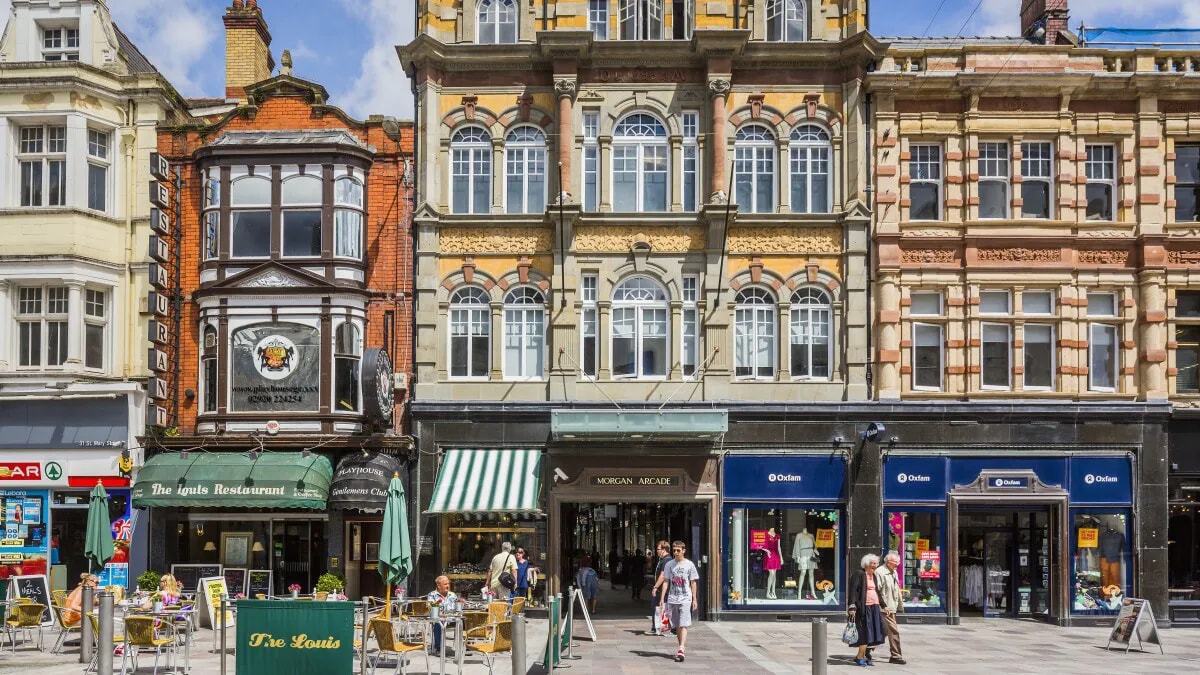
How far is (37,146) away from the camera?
26.9 m

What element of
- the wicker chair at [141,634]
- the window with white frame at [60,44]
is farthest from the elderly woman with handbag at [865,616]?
the window with white frame at [60,44]

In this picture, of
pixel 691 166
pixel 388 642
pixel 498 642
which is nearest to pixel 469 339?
pixel 691 166

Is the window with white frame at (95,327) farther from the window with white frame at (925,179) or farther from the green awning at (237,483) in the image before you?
the window with white frame at (925,179)

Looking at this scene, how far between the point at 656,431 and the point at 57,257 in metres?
12.8

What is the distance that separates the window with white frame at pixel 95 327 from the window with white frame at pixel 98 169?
6.11ft

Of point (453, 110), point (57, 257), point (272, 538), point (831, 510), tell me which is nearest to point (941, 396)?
point (831, 510)

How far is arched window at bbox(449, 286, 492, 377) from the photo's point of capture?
2661 centimetres

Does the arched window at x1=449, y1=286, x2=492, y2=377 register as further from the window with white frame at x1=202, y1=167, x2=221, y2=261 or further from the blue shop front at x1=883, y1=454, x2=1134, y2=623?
the blue shop front at x1=883, y1=454, x2=1134, y2=623

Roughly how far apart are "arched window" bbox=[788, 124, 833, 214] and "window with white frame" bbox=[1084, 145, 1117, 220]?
5.54 m

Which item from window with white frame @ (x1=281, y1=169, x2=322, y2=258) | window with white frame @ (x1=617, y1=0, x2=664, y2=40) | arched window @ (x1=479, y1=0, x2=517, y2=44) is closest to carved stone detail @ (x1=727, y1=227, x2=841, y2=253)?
window with white frame @ (x1=617, y1=0, x2=664, y2=40)

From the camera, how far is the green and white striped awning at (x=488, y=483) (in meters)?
24.8

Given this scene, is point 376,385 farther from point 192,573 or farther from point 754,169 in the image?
point 754,169

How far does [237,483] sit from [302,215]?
5609 mm

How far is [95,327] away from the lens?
88.1 feet
